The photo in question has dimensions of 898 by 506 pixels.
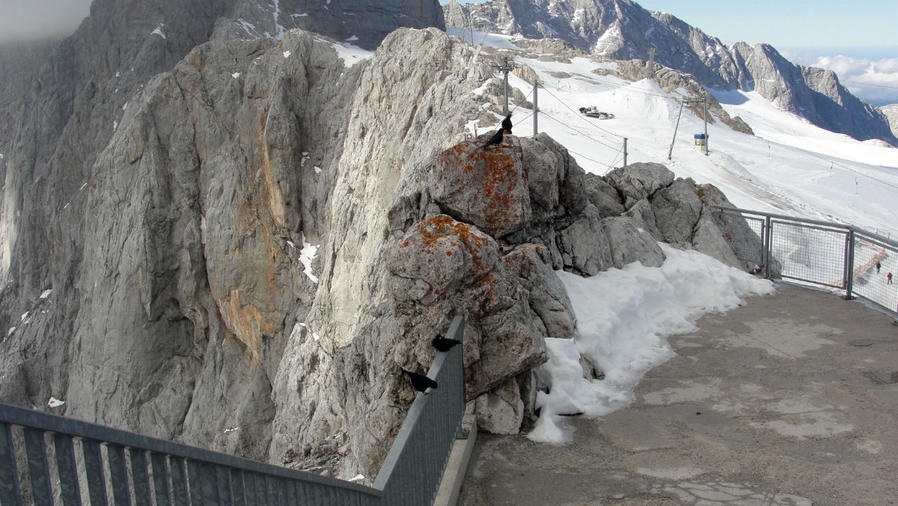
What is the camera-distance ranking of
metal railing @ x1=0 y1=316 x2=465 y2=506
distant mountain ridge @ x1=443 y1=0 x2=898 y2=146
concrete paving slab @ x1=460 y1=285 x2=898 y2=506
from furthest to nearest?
distant mountain ridge @ x1=443 y1=0 x2=898 y2=146 < concrete paving slab @ x1=460 y1=285 x2=898 y2=506 < metal railing @ x1=0 y1=316 x2=465 y2=506

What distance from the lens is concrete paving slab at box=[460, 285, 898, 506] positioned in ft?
16.2

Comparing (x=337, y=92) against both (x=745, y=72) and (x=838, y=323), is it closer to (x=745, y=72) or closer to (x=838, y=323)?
(x=838, y=323)

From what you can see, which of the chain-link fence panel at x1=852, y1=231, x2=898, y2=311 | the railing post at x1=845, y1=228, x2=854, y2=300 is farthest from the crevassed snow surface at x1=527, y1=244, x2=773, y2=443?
the chain-link fence panel at x1=852, y1=231, x2=898, y2=311

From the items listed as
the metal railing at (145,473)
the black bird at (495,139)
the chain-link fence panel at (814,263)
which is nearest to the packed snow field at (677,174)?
the chain-link fence panel at (814,263)

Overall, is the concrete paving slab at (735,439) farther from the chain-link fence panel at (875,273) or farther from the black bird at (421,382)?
the chain-link fence panel at (875,273)

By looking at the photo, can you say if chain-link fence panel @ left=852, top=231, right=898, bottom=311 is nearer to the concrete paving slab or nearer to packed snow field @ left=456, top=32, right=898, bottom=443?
packed snow field @ left=456, top=32, right=898, bottom=443

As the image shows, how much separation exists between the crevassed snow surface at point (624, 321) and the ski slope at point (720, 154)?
16095 millimetres

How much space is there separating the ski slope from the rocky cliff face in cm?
829

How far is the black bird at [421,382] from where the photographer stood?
168 inches

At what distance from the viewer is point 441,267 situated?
18.7 feet

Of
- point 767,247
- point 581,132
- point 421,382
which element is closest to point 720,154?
point 581,132

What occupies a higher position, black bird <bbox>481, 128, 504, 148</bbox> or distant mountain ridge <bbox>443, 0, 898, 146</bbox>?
distant mountain ridge <bbox>443, 0, 898, 146</bbox>

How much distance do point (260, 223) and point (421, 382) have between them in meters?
33.0

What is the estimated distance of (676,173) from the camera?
30.2 m
